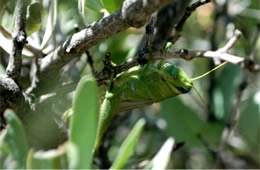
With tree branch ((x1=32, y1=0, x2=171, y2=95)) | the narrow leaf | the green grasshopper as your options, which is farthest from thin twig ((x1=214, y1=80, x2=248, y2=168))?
the narrow leaf

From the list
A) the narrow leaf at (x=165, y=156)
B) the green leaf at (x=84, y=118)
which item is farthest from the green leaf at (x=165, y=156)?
the green leaf at (x=84, y=118)

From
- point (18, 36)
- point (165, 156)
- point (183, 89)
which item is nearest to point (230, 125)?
point (183, 89)

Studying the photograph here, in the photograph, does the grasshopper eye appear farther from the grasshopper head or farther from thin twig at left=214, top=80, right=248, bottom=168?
thin twig at left=214, top=80, right=248, bottom=168

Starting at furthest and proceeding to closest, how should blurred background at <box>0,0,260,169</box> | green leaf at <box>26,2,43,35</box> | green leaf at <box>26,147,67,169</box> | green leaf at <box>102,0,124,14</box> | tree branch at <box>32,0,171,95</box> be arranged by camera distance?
blurred background at <box>0,0,260,169</box> → green leaf at <box>26,2,43,35</box> → green leaf at <box>102,0,124,14</box> → tree branch at <box>32,0,171,95</box> → green leaf at <box>26,147,67,169</box>

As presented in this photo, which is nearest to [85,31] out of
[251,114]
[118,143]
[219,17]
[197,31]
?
[251,114]

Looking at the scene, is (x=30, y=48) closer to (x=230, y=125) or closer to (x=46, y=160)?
(x=46, y=160)

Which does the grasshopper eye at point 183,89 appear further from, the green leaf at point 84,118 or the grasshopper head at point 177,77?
the green leaf at point 84,118

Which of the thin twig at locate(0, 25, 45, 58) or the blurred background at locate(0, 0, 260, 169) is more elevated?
the thin twig at locate(0, 25, 45, 58)
